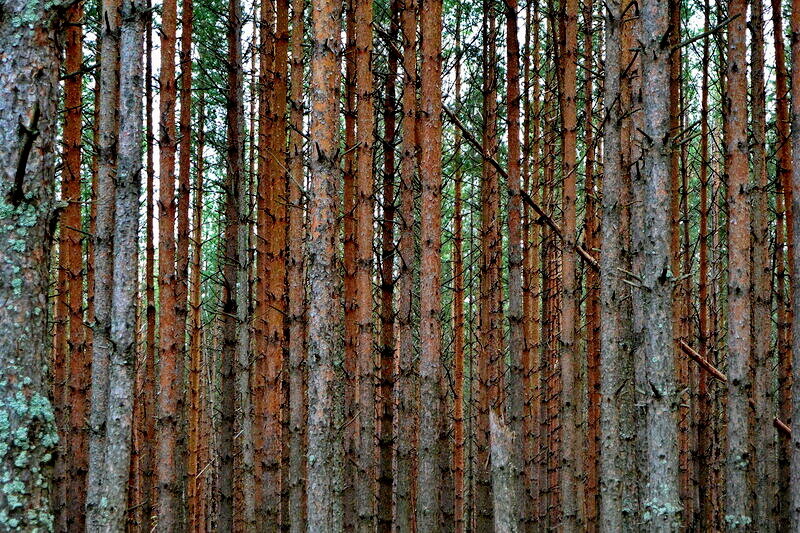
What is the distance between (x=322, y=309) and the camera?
492cm

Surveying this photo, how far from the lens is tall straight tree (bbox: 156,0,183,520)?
6375 millimetres

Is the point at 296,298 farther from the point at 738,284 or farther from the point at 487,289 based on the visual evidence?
the point at 738,284

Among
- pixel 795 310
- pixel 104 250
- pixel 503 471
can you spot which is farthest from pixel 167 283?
pixel 795 310

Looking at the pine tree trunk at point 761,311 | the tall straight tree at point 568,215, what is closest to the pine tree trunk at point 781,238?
the pine tree trunk at point 761,311

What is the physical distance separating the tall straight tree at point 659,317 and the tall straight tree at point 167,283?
402cm

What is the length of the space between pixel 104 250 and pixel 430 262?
2.90 metres

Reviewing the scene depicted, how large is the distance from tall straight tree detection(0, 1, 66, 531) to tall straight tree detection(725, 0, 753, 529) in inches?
222

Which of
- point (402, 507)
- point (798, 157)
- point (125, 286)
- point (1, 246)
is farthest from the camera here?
point (402, 507)

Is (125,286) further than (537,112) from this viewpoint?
No

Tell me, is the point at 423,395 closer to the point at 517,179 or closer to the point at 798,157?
the point at 517,179

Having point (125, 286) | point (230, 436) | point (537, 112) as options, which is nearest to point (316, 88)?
point (125, 286)

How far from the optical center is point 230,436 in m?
8.27

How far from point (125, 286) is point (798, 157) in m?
5.41

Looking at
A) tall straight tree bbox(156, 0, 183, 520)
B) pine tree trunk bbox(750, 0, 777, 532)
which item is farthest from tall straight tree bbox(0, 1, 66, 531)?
pine tree trunk bbox(750, 0, 777, 532)
